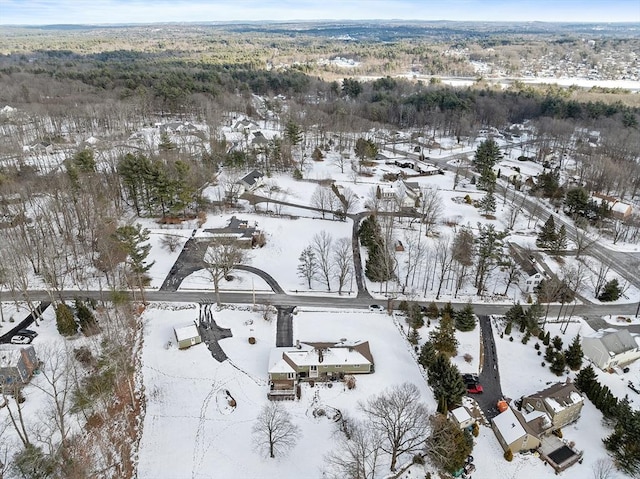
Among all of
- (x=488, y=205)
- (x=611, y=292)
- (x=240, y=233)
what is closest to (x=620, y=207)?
(x=488, y=205)

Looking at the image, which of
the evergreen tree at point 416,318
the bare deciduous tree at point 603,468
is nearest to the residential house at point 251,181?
the evergreen tree at point 416,318

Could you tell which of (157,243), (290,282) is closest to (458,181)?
(290,282)

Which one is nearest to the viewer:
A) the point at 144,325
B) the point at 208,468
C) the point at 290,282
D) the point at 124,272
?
the point at 208,468

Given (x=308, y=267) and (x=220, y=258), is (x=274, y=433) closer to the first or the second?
(x=220, y=258)

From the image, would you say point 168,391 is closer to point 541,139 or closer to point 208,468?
point 208,468

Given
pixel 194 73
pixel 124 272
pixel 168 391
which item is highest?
pixel 194 73
